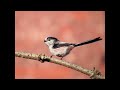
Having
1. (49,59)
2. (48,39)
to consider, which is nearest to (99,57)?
(48,39)

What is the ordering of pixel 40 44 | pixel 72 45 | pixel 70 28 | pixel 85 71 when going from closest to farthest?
1. pixel 85 71
2. pixel 72 45
3. pixel 40 44
4. pixel 70 28

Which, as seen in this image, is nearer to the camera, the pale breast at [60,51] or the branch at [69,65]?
the branch at [69,65]

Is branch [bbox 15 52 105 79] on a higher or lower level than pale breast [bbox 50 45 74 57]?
lower

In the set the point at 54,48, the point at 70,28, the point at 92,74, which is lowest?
the point at 92,74

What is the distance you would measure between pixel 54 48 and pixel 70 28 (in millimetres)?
718

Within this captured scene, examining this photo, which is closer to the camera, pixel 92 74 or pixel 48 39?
pixel 92 74

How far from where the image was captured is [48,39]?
1.82 meters

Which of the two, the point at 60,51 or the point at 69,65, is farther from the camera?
the point at 60,51

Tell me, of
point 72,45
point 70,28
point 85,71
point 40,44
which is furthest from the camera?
point 70,28

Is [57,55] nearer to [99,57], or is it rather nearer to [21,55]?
[21,55]

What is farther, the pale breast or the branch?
the pale breast

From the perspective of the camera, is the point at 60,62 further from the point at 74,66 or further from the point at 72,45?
the point at 72,45

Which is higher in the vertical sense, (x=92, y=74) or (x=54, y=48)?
(x=54, y=48)

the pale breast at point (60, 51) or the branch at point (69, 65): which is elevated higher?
the pale breast at point (60, 51)
